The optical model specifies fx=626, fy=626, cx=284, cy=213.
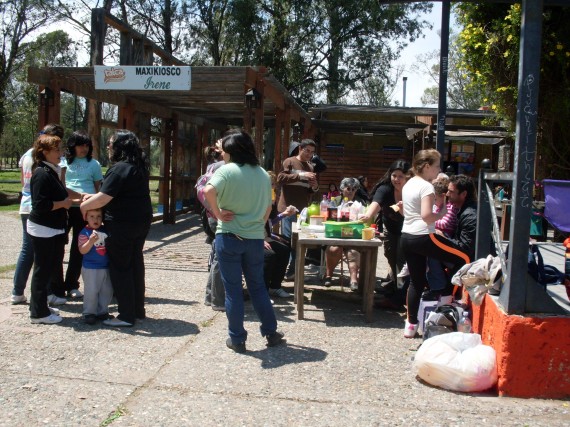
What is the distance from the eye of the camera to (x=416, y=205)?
16.8 ft

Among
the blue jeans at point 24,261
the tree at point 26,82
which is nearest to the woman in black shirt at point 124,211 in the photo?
the blue jeans at point 24,261

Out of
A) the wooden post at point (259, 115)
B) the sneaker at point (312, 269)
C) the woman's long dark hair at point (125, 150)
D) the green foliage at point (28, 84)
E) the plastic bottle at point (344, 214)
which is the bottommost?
the sneaker at point (312, 269)

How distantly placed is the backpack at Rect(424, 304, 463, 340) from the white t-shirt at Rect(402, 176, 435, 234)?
0.69m

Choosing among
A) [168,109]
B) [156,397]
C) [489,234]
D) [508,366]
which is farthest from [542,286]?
[168,109]

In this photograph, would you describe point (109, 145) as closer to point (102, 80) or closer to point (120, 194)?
point (120, 194)

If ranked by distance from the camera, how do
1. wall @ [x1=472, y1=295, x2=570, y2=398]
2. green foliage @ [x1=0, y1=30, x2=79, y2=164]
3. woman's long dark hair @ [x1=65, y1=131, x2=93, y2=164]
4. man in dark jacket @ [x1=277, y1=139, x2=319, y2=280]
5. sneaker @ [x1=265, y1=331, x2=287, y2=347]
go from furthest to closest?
1. green foliage @ [x1=0, y1=30, x2=79, y2=164]
2. man in dark jacket @ [x1=277, y1=139, x2=319, y2=280]
3. woman's long dark hair @ [x1=65, y1=131, x2=93, y2=164]
4. sneaker @ [x1=265, y1=331, x2=287, y2=347]
5. wall @ [x1=472, y1=295, x2=570, y2=398]

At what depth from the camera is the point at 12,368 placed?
14.0ft

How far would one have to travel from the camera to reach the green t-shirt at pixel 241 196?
4.65 metres

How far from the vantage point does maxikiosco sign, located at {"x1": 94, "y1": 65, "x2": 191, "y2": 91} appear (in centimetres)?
839

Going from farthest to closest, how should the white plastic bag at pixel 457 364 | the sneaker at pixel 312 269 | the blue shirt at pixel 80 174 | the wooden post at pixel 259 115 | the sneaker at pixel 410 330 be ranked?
the wooden post at pixel 259 115
the sneaker at pixel 312 269
the blue shirt at pixel 80 174
the sneaker at pixel 410 330
the white plastic bag at pixel 457 364

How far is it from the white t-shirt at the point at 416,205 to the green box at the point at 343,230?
663 mm

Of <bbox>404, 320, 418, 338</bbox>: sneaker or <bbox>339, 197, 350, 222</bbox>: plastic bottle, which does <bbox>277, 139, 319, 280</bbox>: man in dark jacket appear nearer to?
<bbox>339, 197, 350, 222</bbox>: plastic bottle

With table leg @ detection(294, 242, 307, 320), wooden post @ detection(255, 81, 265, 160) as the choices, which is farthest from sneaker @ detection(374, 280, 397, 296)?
wooden post @ detection(255, 81, 265, 160)

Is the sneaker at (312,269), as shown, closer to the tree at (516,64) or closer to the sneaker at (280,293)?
the sneaker at (280,293)
